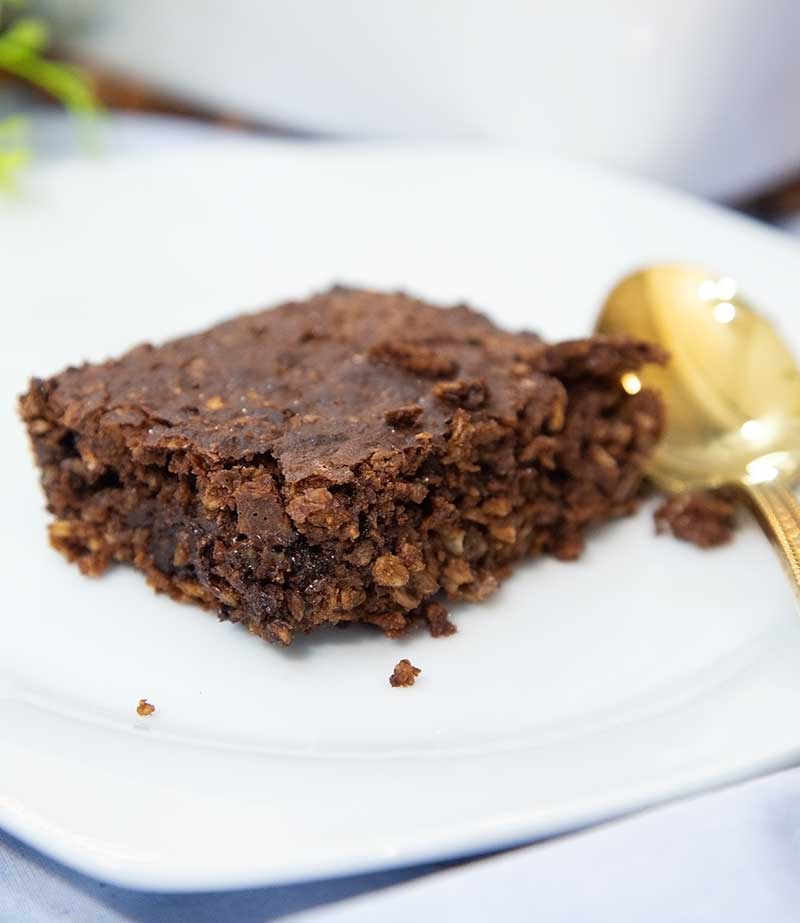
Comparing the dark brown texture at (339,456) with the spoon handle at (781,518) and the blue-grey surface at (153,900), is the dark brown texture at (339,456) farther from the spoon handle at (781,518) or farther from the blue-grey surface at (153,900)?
the blue-grey surface at (153,900)

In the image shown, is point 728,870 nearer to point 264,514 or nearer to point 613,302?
point 264,514

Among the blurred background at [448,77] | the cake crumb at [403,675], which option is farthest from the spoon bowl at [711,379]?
the blurred background at [448,77]

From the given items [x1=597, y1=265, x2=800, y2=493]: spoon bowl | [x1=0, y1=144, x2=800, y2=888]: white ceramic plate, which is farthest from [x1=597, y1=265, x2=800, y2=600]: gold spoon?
[x1=0, y1=144, x2=800, y2=888]: white ceramic plate

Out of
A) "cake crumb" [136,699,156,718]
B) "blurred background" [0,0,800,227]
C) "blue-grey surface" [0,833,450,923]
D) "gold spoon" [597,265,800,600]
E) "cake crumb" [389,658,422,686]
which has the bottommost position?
"blue-grey surface" [0,833,450,923]

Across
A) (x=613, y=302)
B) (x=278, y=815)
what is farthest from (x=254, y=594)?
(x=613, y=302)

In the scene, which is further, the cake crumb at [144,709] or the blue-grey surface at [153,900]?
the cake crumb at [144,709]

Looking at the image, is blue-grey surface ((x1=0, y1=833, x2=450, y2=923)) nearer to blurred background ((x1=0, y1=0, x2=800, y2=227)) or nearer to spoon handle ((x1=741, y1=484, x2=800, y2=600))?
spoon handle ((x1=741, y1=484, x2=800, y2=600))

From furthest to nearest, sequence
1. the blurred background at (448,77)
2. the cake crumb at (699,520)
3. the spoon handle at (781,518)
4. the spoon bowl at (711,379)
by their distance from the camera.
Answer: the blurred background at (448,77) < the spoon bowl at (711,379) < the cake crumb at (699,520) < the spoon handle at (781,518)
